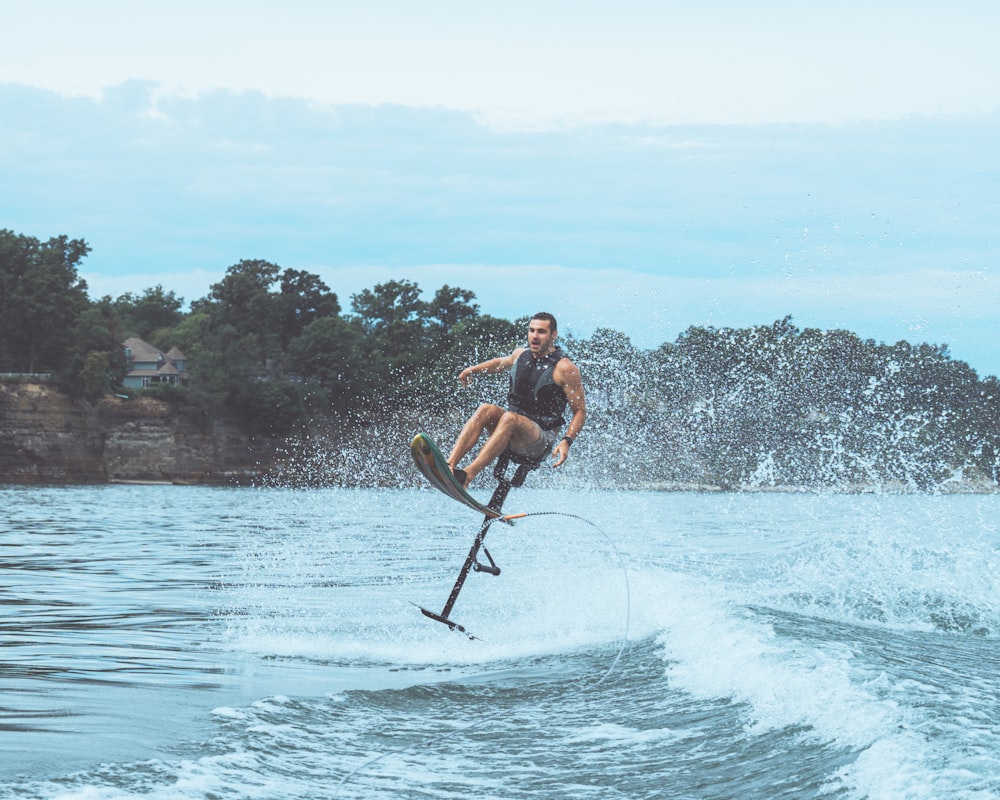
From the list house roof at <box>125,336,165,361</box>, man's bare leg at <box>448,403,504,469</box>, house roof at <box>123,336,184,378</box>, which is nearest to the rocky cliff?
house roof at <box>123,336,184,378</box>

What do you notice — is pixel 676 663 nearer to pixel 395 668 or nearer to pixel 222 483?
pixel 395 668

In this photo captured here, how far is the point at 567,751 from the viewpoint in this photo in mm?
7148

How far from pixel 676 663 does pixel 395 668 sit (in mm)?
2631

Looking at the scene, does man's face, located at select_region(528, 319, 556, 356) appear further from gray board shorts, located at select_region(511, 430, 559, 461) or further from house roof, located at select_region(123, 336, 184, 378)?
house roof, located at select_region(123, 336, 184, 378)

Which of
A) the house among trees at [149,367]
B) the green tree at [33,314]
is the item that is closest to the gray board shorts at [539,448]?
the green tree at [33,314]

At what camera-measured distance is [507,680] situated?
32.3 ft

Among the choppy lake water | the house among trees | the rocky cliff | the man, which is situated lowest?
the rocky cliff

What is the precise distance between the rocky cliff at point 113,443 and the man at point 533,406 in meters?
84.0

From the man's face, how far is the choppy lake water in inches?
121

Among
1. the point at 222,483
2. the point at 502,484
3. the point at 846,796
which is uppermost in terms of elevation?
the point at 502,484

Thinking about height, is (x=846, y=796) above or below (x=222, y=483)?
above

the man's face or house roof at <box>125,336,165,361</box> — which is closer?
the man's face

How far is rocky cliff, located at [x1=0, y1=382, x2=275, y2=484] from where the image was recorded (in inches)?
3602

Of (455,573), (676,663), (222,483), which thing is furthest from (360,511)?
(222,483)
